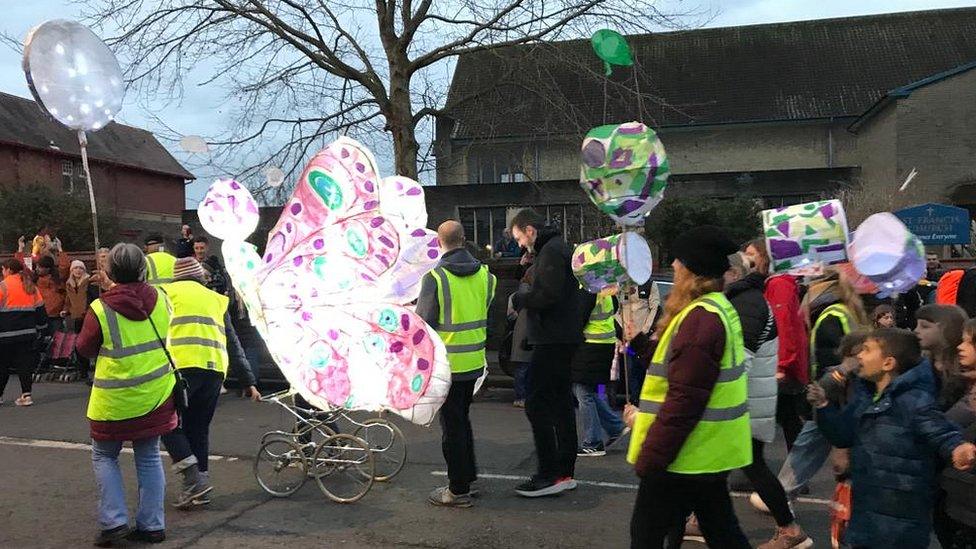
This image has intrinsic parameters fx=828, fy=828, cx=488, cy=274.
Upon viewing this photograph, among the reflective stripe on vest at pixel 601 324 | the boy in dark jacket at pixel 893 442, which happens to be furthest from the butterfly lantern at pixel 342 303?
the boy in dark jacket at pixel 893 442

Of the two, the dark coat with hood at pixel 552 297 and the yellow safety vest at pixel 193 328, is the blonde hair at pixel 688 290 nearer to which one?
the dark coat with hood at pixel 552 297

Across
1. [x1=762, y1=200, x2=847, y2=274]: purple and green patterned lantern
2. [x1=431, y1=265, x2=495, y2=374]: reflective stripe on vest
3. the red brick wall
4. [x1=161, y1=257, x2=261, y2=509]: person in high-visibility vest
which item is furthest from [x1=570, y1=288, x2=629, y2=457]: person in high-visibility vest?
the red brick wall

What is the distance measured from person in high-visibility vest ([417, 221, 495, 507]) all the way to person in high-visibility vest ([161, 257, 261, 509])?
4.57ft

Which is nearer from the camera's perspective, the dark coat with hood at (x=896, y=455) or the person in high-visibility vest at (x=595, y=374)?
the dark coat with hood at (x=896, y=455)

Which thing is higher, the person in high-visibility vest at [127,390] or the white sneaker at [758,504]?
the person in high-visibility vest at [127,390]

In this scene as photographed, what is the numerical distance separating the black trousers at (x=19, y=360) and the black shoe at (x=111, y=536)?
211 inches

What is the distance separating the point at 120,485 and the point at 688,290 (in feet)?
10.9

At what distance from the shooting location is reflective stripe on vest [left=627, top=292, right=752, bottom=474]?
3.12m

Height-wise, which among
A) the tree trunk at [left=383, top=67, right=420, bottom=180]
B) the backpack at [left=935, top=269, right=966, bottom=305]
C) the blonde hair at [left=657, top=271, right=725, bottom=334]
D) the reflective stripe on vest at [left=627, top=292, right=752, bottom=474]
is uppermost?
the tree trunk at [left=383, top=67, right=420, bottom=180]

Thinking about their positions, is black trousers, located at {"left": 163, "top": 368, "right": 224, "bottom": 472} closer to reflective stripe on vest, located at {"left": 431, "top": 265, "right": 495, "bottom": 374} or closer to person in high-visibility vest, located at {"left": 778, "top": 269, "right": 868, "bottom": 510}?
reflective stripe on vest, located at {"left": 431, "top": 265, "right": 495, "bottom": 374}

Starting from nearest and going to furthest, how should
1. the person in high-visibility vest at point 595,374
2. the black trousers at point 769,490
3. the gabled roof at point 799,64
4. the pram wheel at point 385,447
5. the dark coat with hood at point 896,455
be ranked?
the dark coat with hood at point 896,455
the black trousers at point 769,490
the pram wheel at point 385,447
the person in high-visibility vest at point 595,374
the gabled roof at point 799,64

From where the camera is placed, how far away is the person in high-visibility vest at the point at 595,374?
6484 millimetres

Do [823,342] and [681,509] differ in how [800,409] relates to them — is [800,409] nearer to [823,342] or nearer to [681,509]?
[823,342]

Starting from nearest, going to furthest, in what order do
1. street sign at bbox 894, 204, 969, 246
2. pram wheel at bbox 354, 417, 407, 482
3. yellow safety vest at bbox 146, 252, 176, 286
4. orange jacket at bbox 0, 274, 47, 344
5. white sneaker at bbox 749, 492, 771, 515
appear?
white sneaker at bbox 749, 492, 771, 515, pram wheel at bbox 354, 417, 407, 482, yellow safety vest at bbox 146, 252, 176, 286, orange jacket at bbox 0, 274, 47, 344, street sign at bbox 894, 204, 969, 246
